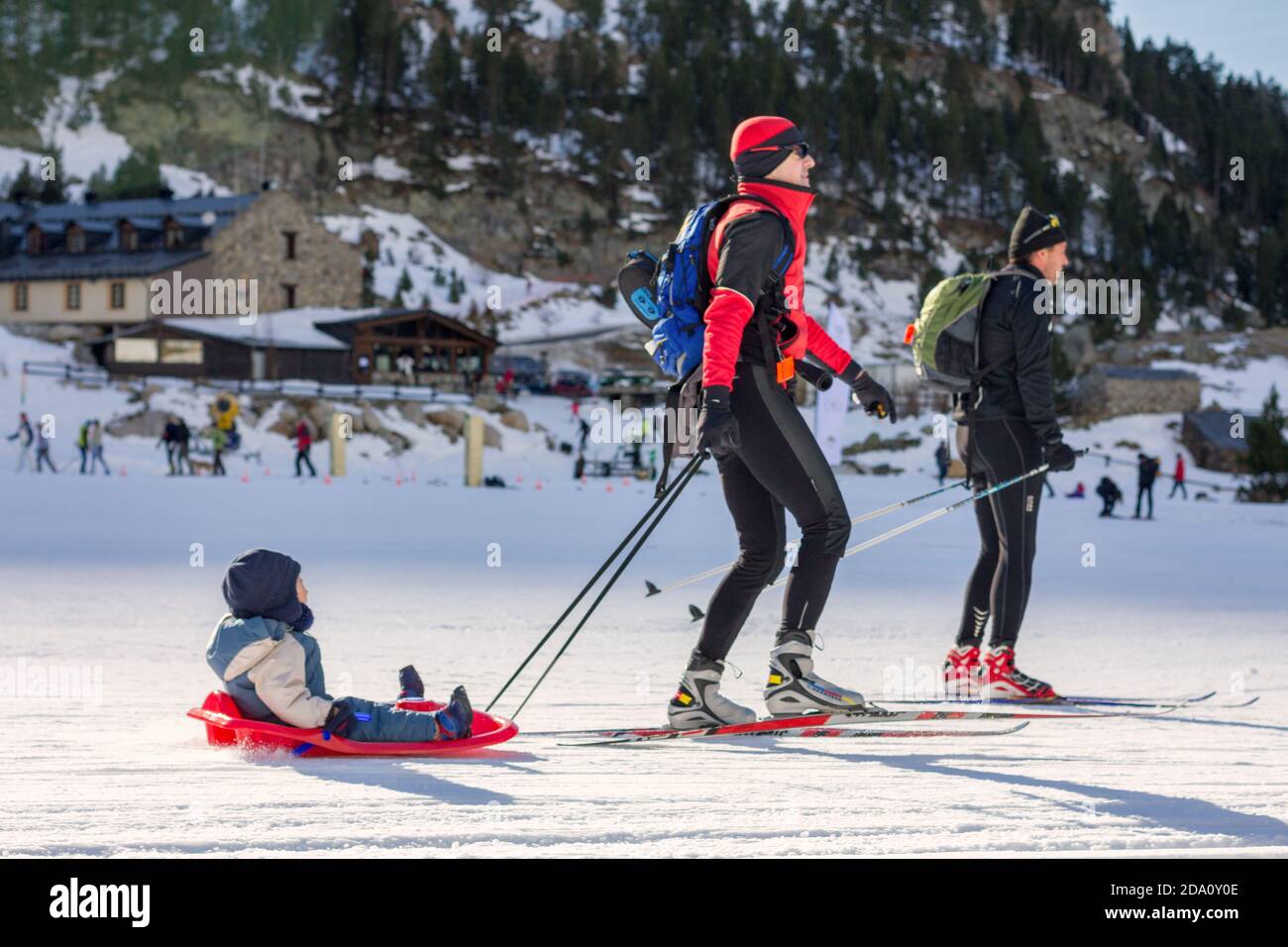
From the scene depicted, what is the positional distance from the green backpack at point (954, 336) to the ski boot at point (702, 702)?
166 cm

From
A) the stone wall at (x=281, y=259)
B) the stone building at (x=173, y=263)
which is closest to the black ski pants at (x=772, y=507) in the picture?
the stone building at (x=173, y=263)

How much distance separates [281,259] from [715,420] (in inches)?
2174

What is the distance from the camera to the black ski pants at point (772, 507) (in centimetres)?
443

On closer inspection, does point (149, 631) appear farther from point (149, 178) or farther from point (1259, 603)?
point (149, 178)

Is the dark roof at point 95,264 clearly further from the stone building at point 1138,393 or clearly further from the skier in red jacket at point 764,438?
the skier in red jacket at point 764,438

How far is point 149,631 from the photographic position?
7395mm

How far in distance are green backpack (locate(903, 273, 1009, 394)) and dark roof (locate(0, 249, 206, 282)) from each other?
51.6 meters

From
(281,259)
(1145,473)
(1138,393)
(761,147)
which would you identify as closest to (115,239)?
(281,259)

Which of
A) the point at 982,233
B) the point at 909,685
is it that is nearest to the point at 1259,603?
the point at 909,685

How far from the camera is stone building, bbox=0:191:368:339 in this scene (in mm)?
53875

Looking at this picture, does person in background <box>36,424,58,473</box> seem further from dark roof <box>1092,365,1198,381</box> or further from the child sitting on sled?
dark roof <box>1092,365,1198,381</box>

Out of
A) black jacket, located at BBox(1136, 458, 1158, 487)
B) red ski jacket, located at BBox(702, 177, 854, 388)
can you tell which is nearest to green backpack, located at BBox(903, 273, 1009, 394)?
red ski jacket, located at BBox(702, 177, 854, 388)

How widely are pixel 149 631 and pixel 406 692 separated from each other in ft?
11.5

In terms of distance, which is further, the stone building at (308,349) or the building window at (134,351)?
the building window at (134,351)
